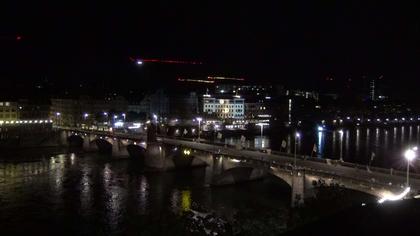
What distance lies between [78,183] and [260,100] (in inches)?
4710

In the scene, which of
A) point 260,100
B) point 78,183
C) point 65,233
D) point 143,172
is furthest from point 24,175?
point 260,100

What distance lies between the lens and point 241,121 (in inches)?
5876

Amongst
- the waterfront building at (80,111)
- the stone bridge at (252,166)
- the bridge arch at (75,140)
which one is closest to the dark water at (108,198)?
the stone bridge at (252,166)

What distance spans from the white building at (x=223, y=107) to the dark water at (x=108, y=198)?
8417 centimetres

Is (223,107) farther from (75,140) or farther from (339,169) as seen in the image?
(339,169)

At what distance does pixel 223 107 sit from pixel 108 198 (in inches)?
4205

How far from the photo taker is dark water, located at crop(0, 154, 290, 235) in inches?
1359

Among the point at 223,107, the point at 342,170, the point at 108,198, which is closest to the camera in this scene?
the point at 342,170

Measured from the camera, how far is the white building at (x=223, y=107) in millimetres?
148250

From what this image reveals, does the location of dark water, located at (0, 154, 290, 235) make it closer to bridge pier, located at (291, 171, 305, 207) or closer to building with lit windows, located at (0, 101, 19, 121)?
bridge pier, located at (291, 171, 305, 207)

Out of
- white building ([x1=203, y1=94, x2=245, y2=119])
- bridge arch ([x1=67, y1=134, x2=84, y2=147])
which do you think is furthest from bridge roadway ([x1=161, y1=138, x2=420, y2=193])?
white building ([x1=203, y1=94, x2=245, y2=119])

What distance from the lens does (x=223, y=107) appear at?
150m

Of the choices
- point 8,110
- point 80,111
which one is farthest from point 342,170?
point 80,111

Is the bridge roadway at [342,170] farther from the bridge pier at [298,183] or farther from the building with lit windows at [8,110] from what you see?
the building with lit windows at [8,110]
